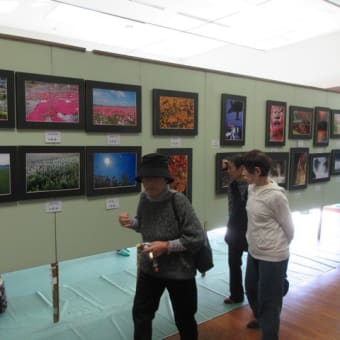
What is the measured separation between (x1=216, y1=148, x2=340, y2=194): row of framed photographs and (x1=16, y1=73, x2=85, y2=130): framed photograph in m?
1.45

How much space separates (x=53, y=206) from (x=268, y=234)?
4.83ft

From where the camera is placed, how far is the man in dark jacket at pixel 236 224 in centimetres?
278

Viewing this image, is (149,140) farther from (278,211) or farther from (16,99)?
(278,211)

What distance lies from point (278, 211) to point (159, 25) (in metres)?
5.24

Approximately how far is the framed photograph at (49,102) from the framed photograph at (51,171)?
0.55 ft

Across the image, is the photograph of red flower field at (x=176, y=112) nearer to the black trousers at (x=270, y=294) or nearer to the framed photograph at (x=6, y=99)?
the framed photograph at (x=6, y=99)

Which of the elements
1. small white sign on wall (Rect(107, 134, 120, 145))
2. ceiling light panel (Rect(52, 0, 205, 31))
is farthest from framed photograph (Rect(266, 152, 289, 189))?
ceiling light panel (Rect(52, 0, 205, 31))

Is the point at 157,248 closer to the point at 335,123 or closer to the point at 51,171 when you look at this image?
the point at 51,171

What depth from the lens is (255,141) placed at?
146 inches

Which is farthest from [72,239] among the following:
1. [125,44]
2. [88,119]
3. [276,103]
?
[125,44]

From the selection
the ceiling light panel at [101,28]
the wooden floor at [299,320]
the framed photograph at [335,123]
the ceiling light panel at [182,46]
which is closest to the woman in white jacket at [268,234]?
the wooden floor at [299,320]

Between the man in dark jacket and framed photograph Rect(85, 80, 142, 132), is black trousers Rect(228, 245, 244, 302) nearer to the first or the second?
the man in dark jacket

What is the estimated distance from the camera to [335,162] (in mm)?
4730

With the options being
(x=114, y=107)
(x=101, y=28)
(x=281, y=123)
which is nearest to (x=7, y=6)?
(x=101, y=28)
